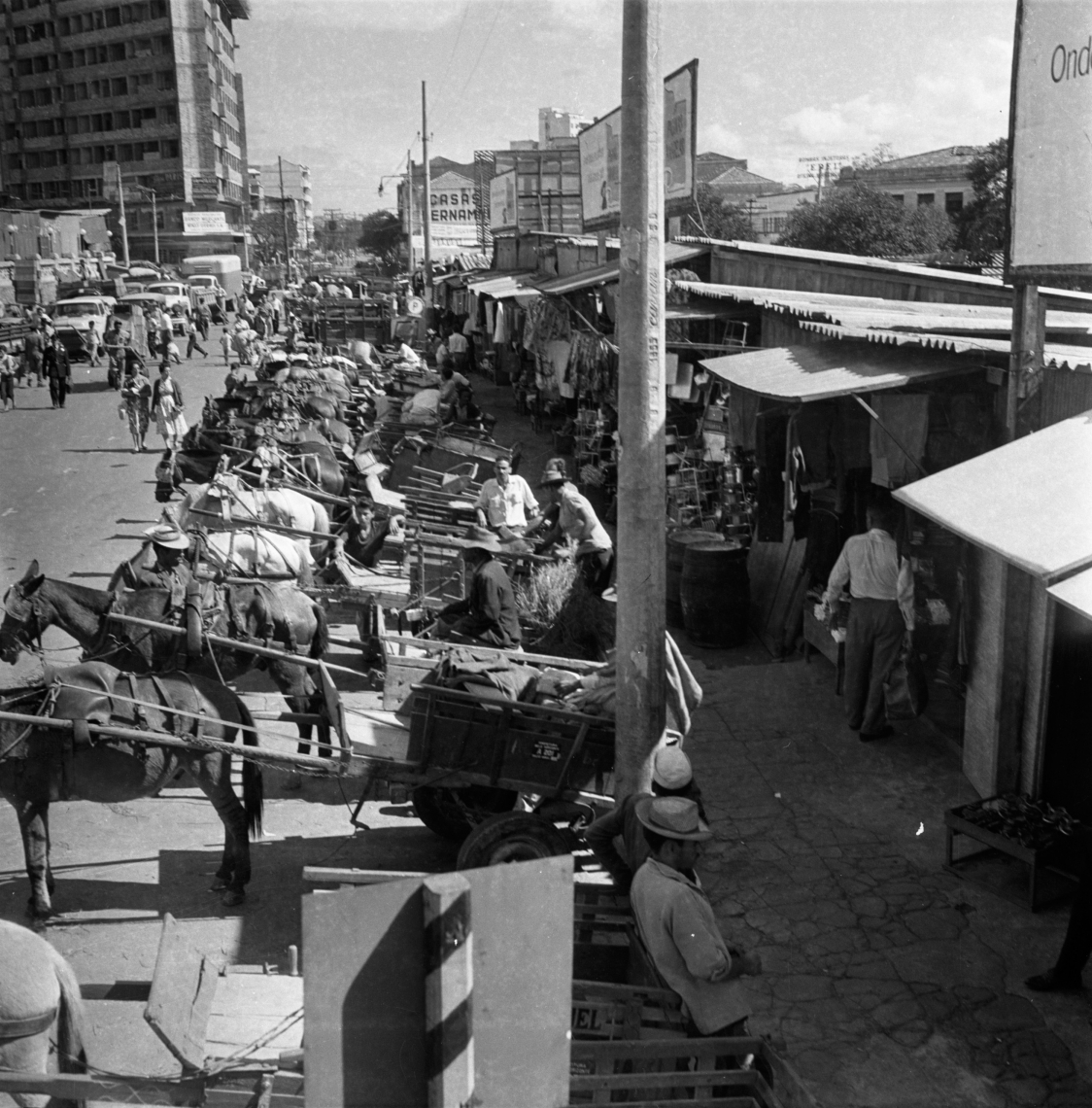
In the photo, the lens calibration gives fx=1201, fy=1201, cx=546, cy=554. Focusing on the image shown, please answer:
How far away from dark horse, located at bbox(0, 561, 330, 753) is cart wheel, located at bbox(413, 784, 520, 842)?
1.56 m

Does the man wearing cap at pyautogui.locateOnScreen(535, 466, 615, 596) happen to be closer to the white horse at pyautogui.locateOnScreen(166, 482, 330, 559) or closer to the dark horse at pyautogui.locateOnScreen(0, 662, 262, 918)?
the white horse at pyautogui.locateOnScreen(166, 482, 330, 559)

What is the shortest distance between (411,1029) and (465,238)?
7043cm

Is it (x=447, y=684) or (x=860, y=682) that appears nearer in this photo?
(x=447, y=684)

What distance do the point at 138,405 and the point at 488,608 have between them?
677 inches

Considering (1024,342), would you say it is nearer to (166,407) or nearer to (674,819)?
(674,819)

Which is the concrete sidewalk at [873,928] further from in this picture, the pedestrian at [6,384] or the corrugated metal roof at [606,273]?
the pedestrian at [6,384]

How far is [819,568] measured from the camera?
1153 centimetres

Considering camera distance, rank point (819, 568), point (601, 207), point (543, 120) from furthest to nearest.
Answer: point (543, 120), point (601, 207), point (819, 568)

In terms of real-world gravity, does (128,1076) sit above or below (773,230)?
below

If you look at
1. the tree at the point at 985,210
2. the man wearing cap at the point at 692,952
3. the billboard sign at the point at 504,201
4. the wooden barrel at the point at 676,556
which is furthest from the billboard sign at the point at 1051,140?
the tree at the point at 985,210

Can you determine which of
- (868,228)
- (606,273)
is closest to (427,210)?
(868,228)

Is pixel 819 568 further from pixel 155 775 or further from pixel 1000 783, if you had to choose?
pixel 155 775

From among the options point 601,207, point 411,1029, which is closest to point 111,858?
point 411,1029

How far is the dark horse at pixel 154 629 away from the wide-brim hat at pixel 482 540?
1.51 m
